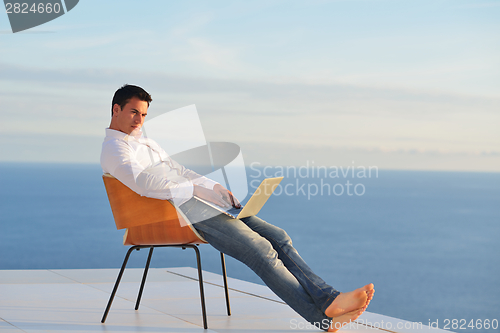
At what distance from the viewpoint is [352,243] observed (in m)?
26.1

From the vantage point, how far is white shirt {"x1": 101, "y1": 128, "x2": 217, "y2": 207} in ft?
6.75

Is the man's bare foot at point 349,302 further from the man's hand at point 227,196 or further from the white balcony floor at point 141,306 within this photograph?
→ the man's hand at point 227,196

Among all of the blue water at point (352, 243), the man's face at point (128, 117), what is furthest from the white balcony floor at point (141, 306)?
the blue water at point (352, 243)

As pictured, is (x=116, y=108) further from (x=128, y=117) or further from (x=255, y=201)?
(x=255, y=201)

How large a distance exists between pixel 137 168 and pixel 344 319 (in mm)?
988

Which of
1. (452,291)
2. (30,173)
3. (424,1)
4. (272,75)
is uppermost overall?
(424,1)

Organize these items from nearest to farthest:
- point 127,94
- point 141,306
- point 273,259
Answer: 1. point 273,259
2. point 127,94
3. point 141,306

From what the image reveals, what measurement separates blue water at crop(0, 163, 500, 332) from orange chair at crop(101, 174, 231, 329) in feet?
36.4

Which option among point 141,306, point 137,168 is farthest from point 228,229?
point 141,306

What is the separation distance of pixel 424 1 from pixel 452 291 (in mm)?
17092

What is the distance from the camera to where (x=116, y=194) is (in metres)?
2.12

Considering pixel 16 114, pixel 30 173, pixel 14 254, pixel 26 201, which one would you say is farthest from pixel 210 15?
pixel 30 173

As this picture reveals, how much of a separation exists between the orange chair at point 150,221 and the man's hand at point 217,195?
15 cm

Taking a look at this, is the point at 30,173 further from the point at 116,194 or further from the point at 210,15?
the point at 116,194
